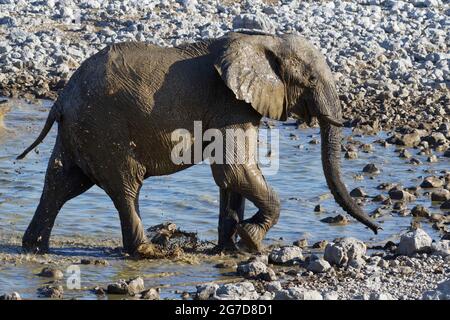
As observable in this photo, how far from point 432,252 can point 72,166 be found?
3075 millimetres

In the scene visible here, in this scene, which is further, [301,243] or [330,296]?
[301,243]

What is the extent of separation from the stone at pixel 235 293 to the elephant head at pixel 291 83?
204 centimetres

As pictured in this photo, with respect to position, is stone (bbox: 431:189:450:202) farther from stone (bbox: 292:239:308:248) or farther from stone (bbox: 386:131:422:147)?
stone (bbox: 386:131:422:147)

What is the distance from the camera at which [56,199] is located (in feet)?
35.5

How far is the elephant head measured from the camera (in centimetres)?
1048

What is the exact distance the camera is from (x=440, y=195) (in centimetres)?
Result: 1269

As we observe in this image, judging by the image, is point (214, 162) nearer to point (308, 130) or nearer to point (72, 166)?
point (72, 166)

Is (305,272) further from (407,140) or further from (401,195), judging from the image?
(407,140)

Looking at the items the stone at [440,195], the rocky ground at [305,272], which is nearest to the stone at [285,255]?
the rocky ground at [305,272]

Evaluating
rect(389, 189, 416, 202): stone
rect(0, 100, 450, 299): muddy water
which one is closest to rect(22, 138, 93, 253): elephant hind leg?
rect(0, 100, 450, 299): muddy water

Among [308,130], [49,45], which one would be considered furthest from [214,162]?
[49,45]

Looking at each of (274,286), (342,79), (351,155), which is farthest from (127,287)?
(342,79)

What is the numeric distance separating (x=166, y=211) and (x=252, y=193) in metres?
2.15

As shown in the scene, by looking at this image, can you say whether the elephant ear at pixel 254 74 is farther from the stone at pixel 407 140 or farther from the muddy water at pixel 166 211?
the stone at pixel 407 140
